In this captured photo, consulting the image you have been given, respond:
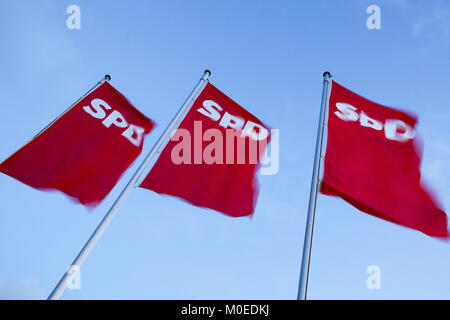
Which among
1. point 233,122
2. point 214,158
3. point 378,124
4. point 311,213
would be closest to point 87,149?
point 214,158

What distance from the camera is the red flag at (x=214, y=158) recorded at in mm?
8367

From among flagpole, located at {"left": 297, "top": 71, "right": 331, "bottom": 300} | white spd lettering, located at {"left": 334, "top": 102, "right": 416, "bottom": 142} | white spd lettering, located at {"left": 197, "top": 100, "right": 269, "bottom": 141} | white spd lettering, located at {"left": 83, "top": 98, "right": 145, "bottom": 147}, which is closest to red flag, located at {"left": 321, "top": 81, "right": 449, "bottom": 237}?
white spd lettering, located at {"left": 334, "top": 102, "right": 416, "bottom": 142}

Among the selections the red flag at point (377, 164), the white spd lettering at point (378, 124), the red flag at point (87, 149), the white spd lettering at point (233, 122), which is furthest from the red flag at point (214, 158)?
the white spd lettering at point (378, 124)

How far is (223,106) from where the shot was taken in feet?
33.7

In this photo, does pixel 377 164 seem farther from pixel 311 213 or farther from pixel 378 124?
pixel 311 213

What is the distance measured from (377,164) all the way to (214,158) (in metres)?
3.48

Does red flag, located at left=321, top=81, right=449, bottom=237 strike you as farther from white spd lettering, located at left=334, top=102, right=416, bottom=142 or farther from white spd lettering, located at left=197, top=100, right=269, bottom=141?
white spd lettering, located at left=197, top=100, right=269, bottom=141

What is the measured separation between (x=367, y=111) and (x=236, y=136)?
10.1 ft

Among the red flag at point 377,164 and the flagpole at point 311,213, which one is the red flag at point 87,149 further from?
the red flag at point 377,164

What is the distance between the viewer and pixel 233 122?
10.0m
